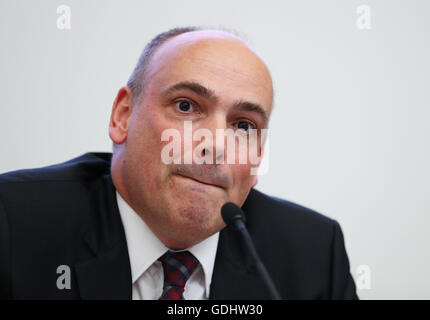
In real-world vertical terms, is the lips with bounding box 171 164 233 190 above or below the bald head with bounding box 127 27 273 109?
below

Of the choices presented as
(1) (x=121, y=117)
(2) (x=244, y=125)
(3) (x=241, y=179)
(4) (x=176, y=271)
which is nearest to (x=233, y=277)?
(4) (x=176, y=271)

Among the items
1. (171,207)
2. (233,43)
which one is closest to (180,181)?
(171,207)

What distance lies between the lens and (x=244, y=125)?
1.30 m

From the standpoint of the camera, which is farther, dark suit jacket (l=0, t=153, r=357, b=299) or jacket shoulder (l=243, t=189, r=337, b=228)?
jacket shoulder (l=243, t=189, r=337, b=228)

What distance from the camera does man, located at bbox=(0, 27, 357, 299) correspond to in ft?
3.75

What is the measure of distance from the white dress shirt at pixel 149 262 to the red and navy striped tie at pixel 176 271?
2cm

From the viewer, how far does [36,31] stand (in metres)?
2.15

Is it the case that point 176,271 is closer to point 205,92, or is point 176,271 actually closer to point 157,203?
point 157,203

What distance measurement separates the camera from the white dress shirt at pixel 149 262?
1.23 metres

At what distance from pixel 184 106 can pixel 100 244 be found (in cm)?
42

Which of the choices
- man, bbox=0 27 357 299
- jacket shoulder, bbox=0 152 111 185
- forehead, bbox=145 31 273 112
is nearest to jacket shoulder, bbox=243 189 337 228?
man, bbox=0 27 357 299

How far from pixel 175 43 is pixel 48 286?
2.32 ft

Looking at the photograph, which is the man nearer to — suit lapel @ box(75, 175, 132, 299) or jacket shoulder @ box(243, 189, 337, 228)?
suit lapel @ box(75, 175, 132, 299)
